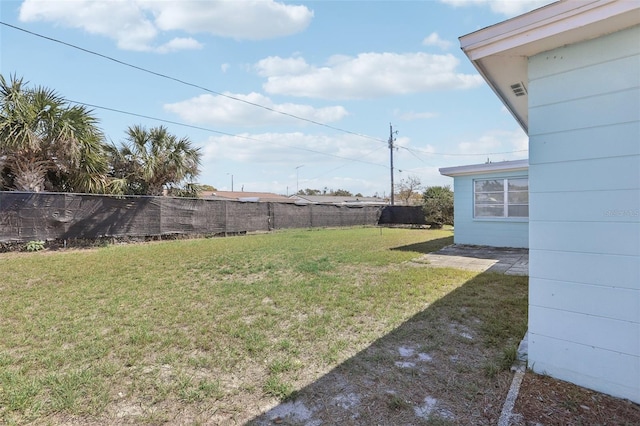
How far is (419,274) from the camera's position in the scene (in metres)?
5.67

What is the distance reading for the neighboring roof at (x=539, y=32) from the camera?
1948 mm

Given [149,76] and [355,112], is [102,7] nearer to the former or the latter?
[149,76]

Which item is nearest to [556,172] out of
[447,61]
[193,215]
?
[447,61]

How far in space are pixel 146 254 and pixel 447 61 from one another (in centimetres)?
949

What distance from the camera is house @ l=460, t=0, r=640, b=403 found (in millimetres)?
2016

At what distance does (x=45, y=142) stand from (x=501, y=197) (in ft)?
40.3

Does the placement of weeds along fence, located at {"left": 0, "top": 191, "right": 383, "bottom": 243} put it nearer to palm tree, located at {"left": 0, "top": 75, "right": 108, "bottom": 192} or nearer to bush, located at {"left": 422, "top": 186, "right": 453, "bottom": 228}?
palm tree, located at {"left": 0, "top": 75, "right": 108, "bottom": 192}

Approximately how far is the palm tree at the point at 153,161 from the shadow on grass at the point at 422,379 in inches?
422

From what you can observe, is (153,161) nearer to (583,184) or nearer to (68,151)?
(68,151)

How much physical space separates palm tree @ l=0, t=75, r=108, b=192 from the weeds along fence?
73cm

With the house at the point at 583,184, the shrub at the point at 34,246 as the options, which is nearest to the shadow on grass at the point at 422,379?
the house at the point at 583,184

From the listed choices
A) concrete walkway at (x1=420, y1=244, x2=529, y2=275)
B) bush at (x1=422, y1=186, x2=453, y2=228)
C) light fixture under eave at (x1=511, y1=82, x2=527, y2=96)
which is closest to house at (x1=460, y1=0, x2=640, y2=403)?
light fixture under eave at (x1=511, y1=82, x2=527, y2=96)

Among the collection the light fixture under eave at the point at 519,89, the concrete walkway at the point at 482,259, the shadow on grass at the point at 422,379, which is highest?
the light fixture under eave at the point at 519,89

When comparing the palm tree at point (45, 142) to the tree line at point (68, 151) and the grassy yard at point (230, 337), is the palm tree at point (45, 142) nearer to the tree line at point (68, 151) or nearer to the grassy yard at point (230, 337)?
the tree line at point (68, 151)
